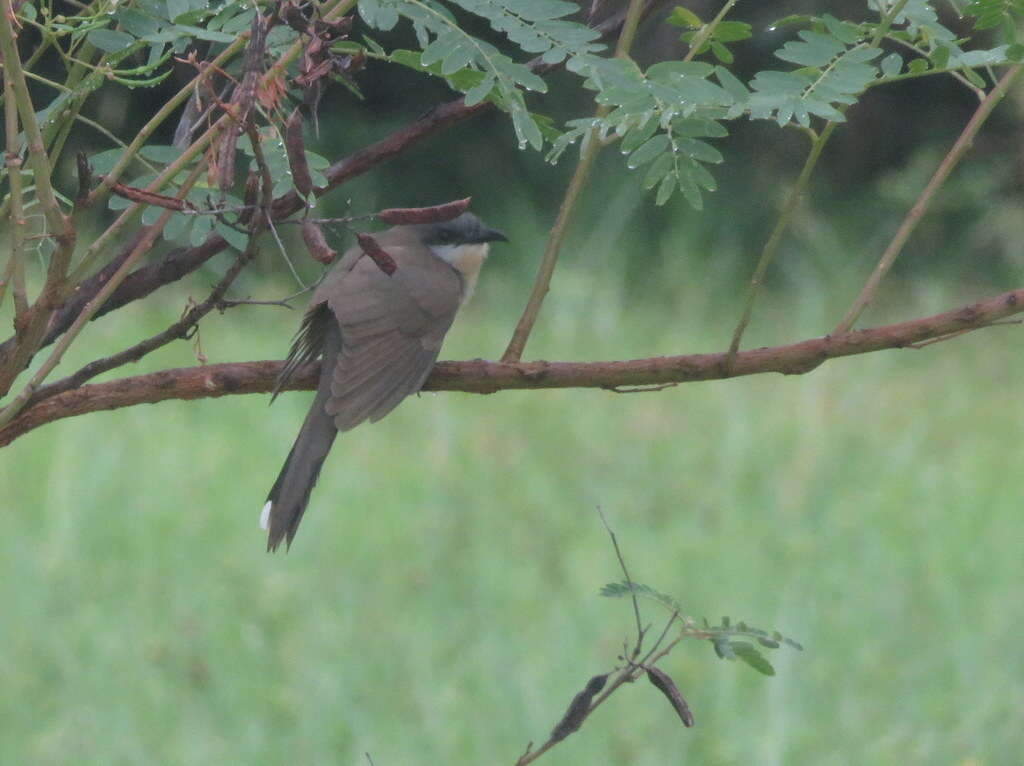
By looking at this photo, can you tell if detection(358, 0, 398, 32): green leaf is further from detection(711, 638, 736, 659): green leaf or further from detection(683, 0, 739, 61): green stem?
detection(711, 638, 736, 659): green leaf

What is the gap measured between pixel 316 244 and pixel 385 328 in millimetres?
1803

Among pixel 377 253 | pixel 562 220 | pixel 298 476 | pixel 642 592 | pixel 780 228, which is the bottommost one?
pixel 298 476

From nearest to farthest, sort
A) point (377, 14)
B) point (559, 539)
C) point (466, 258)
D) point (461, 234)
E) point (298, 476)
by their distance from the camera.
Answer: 1. point (377, 14)
2. point (298, 476)
3. point (466, 258)
4. point (461, 234)
5. point (559, 539)

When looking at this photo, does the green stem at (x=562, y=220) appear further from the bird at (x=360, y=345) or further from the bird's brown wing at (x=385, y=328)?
the bird's brown wing at (x=385, y=328)

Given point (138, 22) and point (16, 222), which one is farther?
point (138, 22)

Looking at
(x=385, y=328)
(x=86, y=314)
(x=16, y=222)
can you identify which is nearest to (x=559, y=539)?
(x=385, y=328)

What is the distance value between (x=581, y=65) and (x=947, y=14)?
659 centimetres

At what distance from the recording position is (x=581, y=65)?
1526mm

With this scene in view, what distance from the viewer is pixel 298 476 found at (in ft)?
8.13

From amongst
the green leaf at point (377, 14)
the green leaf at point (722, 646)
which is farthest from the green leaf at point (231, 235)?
the green leaf at point (722, 646)

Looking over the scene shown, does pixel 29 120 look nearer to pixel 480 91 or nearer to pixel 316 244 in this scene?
pixel 316 244

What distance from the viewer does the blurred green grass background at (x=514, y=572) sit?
4.24 m

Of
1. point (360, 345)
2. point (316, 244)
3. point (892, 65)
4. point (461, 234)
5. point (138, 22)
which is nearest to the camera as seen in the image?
point (316, 244)

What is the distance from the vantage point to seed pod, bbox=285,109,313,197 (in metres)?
1.21
